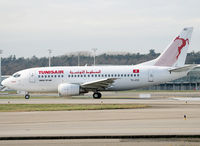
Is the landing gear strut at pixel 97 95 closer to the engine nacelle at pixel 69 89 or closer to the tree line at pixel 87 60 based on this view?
the engine nacelle at pixel 69 89

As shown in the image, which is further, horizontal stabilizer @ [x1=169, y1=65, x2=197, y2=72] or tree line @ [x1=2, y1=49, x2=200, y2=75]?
tree line @ [x1=2, y1=49, x2=200, y2=75]

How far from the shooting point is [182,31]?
4138 cm

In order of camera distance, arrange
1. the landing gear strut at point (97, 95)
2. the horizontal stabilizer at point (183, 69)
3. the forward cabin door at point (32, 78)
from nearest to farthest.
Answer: the horizontal stabilizer at point (183, 69) < the landing gear strut at point (97, 95) < the forward cabin door at point (32, 78)

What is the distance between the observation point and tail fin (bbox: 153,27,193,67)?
41.1 m

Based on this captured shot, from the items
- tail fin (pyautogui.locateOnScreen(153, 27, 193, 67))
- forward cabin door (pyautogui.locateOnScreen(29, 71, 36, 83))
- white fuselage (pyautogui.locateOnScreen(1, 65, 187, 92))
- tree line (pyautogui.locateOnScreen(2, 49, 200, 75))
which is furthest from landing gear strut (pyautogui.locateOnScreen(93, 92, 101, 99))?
tree line (pyautogui.locateOnScreen(2, 49, 200, 75))

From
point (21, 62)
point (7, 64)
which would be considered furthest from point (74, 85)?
point (7, 64)

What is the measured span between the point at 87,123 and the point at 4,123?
416 cm

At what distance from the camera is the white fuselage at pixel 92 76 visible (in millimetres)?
41281

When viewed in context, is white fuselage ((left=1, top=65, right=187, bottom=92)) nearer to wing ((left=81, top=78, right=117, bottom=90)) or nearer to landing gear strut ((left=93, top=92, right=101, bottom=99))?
wing ((left=81, top=78, right=117, bottom=90))

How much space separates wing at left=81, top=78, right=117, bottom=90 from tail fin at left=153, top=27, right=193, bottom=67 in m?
6.40

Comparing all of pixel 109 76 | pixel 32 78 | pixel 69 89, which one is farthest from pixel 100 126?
pixel 32 78

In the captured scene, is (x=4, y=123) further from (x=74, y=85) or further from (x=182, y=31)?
(x=182, y=31)

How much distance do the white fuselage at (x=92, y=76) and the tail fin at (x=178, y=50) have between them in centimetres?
99

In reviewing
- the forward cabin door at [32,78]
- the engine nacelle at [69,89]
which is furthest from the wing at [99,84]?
the forward cabin door at [32,78]
